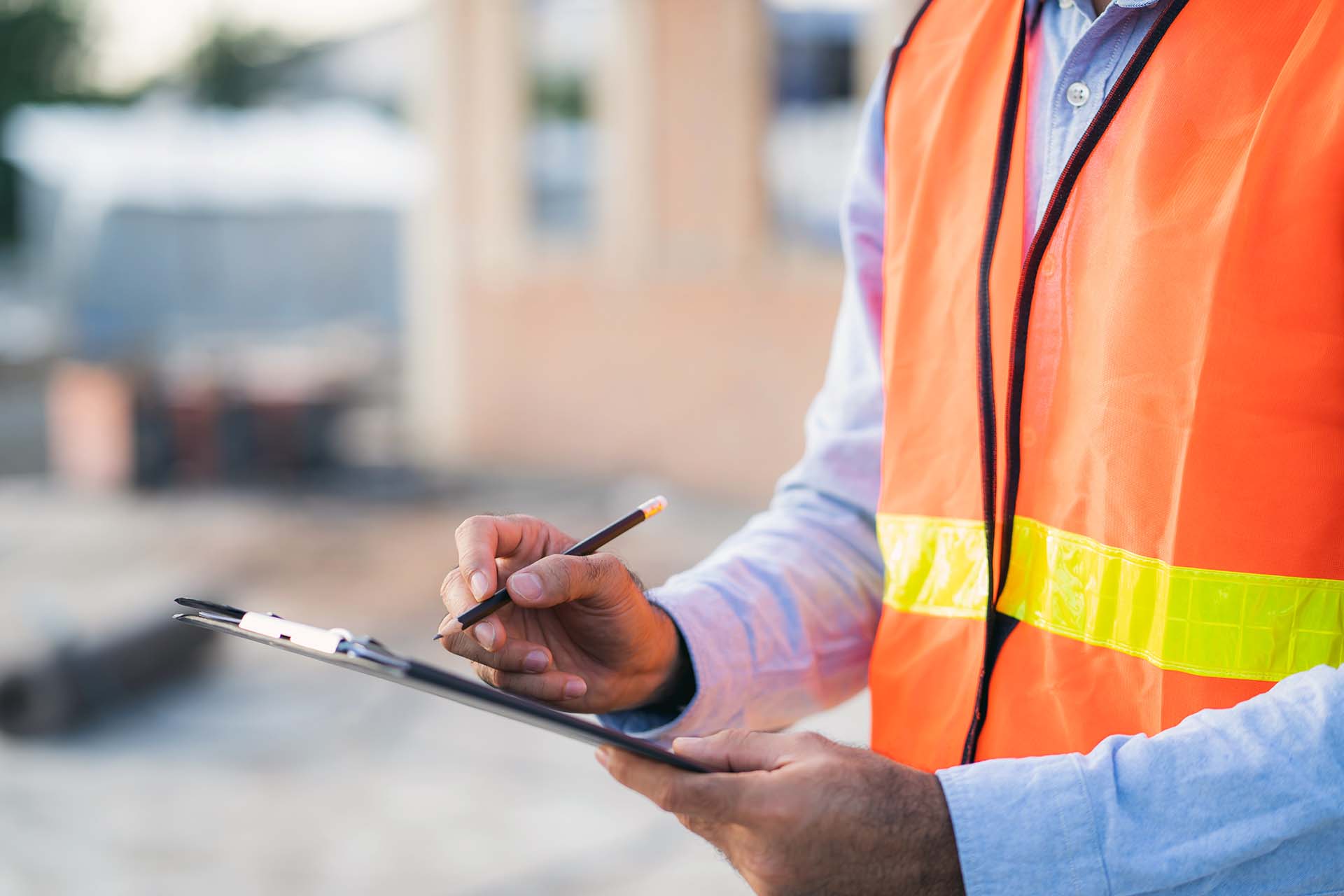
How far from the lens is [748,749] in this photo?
44.7 inches

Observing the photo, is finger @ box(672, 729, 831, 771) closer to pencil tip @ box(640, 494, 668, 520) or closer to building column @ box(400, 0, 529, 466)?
pencil tip @ box(640, 494, 668, 520)

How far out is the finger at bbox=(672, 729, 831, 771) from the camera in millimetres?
1120

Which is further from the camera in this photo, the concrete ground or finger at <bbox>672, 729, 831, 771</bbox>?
the concrete ground

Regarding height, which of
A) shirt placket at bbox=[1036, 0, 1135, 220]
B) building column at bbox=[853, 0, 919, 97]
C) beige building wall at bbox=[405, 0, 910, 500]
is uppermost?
building column at bbox=[853, 0, 919, 97]

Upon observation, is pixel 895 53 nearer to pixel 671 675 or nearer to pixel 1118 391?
pixel 1118 391

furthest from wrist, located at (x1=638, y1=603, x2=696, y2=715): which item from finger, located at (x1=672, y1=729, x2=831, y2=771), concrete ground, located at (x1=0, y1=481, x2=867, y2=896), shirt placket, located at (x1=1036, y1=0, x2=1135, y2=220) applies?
concrete ground, located at (x1=0, y1=481, x2=867, y2=896)

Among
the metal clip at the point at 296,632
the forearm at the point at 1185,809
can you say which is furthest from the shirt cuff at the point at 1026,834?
the metal clip at the point at 296,632

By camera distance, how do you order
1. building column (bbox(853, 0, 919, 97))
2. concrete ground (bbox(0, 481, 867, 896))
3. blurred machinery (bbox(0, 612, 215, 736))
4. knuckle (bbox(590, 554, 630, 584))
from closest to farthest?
1. knuckle (bbox(590, 554, 630, 584))
2. concrete ground (bbox(0, 481, 867, 896))
3. blurred machinery (bbox(0, 612, 215, 736))
4. building column (bbox(853, 0, 919, 97))

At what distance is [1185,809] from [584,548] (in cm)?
65

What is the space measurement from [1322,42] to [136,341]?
1655 cm

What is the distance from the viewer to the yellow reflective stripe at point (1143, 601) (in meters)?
1.16

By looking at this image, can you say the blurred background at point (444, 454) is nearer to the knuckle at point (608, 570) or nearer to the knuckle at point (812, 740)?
the knuckle at point (608, 570)

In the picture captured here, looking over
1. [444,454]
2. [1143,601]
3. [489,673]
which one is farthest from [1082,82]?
[444,454]

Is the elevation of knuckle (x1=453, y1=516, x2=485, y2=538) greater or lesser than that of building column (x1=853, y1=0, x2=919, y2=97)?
lesser
